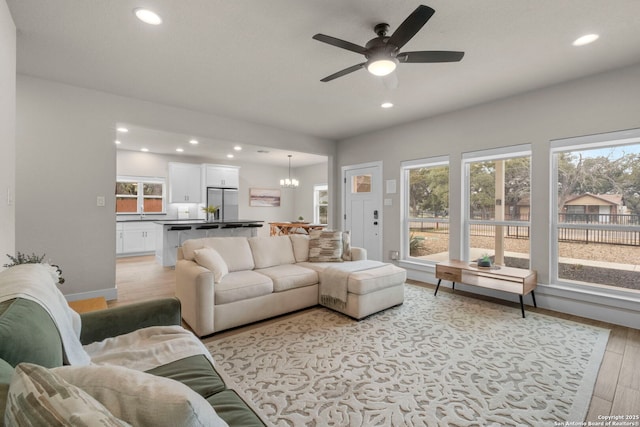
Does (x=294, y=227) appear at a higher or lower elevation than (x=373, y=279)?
higher

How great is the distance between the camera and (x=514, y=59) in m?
2.86

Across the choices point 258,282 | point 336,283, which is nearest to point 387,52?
point 336,283

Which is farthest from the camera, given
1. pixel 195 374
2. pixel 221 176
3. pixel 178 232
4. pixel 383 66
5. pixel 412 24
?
pixel 221 176

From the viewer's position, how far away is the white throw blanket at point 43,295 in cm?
110

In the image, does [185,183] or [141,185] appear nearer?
[141,185]

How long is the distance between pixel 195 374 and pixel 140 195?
301 inches

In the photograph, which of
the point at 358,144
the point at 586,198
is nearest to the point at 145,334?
the point at 586,198

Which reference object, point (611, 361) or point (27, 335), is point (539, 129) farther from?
point (27, 335)

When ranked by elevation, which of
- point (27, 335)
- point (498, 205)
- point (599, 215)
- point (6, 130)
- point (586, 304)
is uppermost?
point (6, 130)

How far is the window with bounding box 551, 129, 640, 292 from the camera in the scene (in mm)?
3113

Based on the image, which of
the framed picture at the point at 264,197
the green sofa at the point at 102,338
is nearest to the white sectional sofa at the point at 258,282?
the green sofa at the point at 102,338

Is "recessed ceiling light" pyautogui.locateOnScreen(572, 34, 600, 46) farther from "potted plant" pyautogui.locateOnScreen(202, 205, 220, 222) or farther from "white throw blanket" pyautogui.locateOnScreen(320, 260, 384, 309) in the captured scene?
"potted plant" pyautogui.locateOnScreen(202, 205, 220, 222)

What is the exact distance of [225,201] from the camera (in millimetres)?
8492

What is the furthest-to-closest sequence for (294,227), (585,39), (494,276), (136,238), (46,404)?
(294,227), (136,238), (494,276), (585,39), (46,404)
